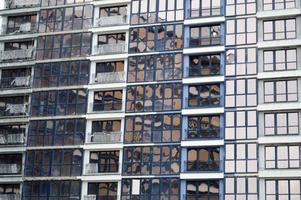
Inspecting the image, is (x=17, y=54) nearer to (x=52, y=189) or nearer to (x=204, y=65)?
Result: (x=52, y=189)

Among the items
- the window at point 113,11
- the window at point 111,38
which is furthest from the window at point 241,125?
the window at point 113,11

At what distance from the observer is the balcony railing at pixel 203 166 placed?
49125 mm

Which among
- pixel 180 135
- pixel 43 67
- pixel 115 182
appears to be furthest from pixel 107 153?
Result: pixel 43 67

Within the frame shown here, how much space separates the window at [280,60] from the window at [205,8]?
17.0 ft

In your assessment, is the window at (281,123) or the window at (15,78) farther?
the window at (15,78)

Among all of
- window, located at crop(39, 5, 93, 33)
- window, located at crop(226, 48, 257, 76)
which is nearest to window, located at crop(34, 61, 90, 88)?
window, located at crop(39, 5, 93, 33)

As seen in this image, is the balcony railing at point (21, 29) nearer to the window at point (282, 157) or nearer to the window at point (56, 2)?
the window at point (56, 2)

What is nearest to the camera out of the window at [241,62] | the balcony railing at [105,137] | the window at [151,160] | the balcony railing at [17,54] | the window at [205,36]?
the window at [151,160]

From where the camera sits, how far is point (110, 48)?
55.0m

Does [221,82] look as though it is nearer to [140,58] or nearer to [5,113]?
[140,58]

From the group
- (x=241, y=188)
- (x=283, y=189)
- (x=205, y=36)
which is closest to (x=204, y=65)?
(x=205, y=36)

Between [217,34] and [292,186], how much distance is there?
42.8 feet

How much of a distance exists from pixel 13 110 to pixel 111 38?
33.7 feet

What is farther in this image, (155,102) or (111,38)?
(111,38)
